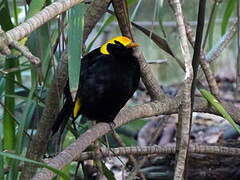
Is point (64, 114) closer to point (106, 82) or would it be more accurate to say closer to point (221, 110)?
point (106, 82)

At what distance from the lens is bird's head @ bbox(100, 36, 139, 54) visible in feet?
6.82

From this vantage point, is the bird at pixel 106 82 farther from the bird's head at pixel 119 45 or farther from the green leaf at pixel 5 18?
the green leaf at pixel 5 18

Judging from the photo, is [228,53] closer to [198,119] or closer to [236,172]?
[198,119]

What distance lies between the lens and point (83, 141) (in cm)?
152

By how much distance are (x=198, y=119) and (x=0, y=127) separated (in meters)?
1.56

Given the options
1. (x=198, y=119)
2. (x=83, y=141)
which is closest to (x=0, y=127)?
(x=83, y=141)

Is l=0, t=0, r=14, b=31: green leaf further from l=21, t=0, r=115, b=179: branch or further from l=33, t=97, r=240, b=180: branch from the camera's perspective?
l=33, t=97, r=240, b=180: branch

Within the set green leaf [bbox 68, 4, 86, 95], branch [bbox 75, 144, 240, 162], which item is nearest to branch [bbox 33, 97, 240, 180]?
branch [bbox 75, 144, 240, 162]

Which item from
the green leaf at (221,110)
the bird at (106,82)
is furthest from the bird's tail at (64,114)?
the green leaf at (221,110)

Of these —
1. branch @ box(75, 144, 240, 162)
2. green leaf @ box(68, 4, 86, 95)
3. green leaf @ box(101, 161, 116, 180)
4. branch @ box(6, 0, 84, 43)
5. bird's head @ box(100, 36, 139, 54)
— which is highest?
branch @ box(6, 0, 84, 43)

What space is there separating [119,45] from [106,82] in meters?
0.14

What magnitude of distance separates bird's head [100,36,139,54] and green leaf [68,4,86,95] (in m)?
0.72

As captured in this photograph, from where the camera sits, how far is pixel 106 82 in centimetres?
214

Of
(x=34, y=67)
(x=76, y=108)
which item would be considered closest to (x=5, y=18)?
(x=34, y=67)
